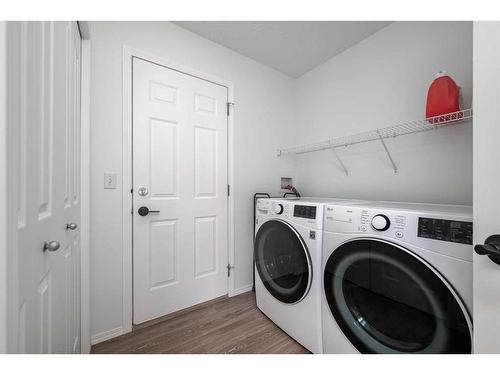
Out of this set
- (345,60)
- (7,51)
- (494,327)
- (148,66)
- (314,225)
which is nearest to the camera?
(7,51)

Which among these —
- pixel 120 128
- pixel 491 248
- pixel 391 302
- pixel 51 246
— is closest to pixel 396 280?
pixel 391 302

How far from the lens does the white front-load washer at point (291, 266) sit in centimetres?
127

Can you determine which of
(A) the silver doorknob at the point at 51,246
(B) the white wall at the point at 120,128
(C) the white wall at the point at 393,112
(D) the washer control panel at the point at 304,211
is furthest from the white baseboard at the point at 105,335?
(C) the white wall at the point at 393,112

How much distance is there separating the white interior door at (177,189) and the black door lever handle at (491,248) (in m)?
1.64

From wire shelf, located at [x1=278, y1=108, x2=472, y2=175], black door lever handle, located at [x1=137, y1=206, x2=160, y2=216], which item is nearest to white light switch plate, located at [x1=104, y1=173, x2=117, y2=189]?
black door lever handle, located at [x1=137, y1=206, x2=160, y2=216]

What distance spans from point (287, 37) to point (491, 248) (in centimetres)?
195

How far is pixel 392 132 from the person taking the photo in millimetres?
1625

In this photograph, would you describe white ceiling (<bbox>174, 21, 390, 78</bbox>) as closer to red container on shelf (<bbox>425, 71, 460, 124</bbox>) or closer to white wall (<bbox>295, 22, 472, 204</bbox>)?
white wall (<bbox>295, 22, 472, 204</bbox>)

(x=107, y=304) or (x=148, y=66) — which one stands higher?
(x=148, y=66)

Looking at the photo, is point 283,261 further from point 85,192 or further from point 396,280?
point 85,192
